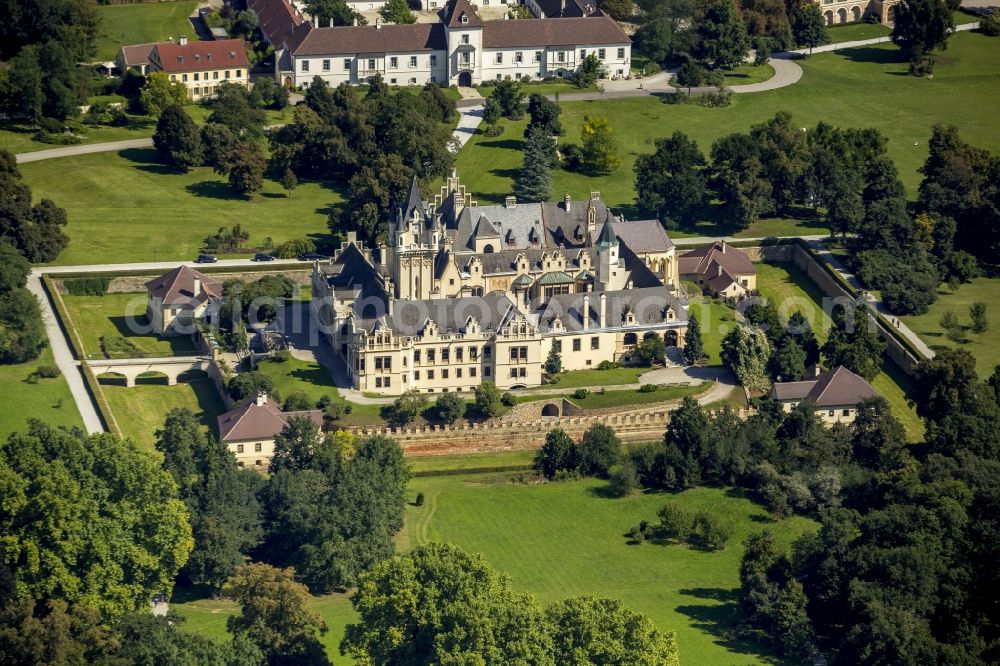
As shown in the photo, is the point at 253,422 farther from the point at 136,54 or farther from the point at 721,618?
the point at 136,54

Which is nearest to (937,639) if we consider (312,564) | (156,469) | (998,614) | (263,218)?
(998,614)

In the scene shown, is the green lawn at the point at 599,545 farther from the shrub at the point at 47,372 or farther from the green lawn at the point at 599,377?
the shrub at the point at 47,372

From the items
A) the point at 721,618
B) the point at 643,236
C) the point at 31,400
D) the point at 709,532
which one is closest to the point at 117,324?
the point at 31,400

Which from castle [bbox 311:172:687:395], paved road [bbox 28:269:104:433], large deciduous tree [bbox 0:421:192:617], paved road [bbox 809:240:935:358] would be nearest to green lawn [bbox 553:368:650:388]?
castle [bbox 311:172:687:395]

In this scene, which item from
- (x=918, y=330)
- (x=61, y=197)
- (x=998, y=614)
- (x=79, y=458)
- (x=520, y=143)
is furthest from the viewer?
(x=520, y=143)

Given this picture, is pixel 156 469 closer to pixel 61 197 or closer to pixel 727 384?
pixel 727 384

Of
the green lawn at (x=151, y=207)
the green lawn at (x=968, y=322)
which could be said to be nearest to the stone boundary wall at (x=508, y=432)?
the green lawn at (x=968, y=322)
